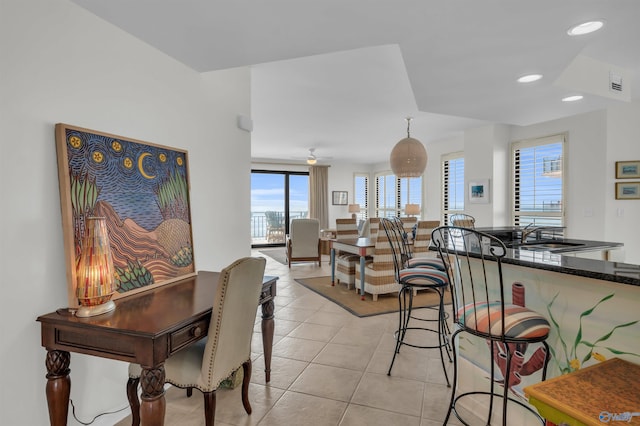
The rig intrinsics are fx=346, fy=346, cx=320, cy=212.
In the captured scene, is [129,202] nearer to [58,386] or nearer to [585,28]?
[58,386]

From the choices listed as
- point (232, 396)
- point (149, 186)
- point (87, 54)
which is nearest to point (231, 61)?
point (87, 54)

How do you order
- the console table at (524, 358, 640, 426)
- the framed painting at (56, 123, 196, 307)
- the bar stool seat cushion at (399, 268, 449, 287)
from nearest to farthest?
1. the console table at (524, 358, 640, 426)
2. the framed painting at (56, 123, 196, 307)
3. the bar stool seat cushion at (399, 268, 449, 287)

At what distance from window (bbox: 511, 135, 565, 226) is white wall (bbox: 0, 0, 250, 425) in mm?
5050

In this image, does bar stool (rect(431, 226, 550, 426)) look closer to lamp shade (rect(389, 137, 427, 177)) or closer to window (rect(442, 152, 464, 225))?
lamp shade (rect(389, 137, 427, 177))

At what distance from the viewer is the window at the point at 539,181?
491cm

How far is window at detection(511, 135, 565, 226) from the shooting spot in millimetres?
4910

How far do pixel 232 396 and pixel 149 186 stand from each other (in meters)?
1.43

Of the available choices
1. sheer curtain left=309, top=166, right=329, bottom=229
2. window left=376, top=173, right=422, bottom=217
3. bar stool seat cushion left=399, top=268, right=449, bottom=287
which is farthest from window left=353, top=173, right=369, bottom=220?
bar stool seat cushion left=399, top=268, right=449, bottom=287

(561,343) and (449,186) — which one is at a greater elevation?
(449,186)

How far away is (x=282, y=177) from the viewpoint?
10.5 meters

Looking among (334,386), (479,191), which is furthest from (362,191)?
(334,386)

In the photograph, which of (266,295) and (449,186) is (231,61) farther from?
(449,186)

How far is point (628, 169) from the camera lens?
4.18 m

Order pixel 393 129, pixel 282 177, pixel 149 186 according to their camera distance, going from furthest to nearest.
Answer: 1. pixel 282 177
2. pixel 393 129
3. pixel 149 186
